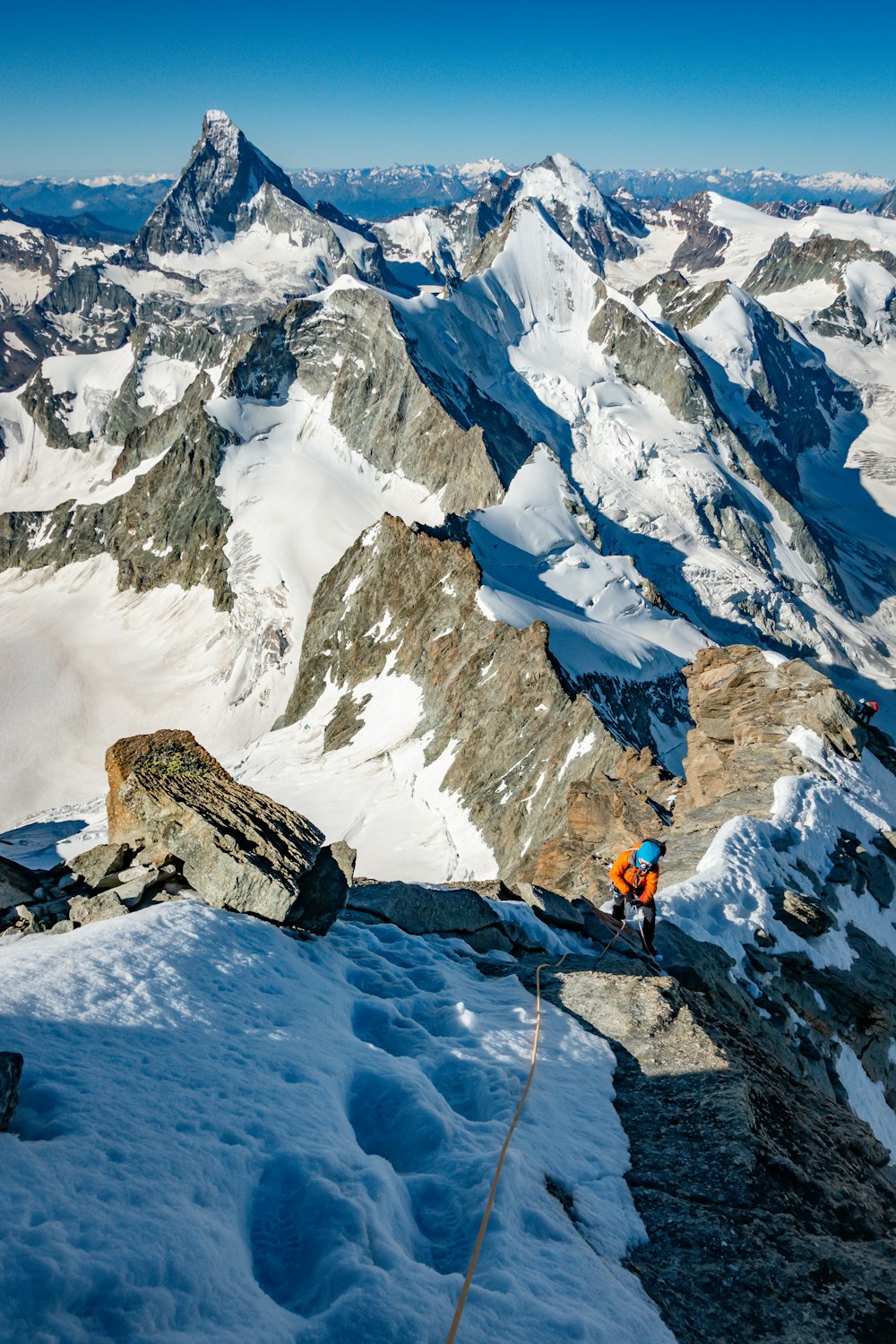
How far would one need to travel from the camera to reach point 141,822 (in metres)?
12.1

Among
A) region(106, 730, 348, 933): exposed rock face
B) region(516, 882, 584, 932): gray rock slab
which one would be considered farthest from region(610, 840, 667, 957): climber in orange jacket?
region(106, 730, 348, 933): exposed rock face

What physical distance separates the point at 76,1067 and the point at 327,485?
369 ft

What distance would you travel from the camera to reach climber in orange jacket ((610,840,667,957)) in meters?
14.6

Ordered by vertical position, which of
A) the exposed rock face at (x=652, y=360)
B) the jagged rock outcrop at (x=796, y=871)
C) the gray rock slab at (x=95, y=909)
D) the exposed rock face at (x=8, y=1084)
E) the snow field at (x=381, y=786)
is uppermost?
the exposed rock face at (x=652, y=360)

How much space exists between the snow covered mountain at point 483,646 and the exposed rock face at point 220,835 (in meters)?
0.87

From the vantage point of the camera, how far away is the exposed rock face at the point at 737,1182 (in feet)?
20.9

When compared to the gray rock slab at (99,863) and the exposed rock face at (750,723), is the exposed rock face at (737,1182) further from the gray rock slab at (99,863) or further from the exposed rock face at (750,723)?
the exposed rock face at (750,723)

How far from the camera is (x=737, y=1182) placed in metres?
7.80

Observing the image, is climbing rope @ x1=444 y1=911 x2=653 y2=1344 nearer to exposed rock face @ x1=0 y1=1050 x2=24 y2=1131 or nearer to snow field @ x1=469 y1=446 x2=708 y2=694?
exposed rock face @ x1=0 y1=1050 x2=24 y2=1131


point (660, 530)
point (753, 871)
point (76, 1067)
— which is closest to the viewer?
point (76, 1067)

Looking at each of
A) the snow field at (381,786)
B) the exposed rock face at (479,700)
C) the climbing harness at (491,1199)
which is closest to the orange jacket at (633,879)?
the climbing harness at (491,1199)

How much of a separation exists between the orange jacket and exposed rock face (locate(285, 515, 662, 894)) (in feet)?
27.7

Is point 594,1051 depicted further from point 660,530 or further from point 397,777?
point 660,530

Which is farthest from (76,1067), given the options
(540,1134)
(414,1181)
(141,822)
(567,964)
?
(567,964)
